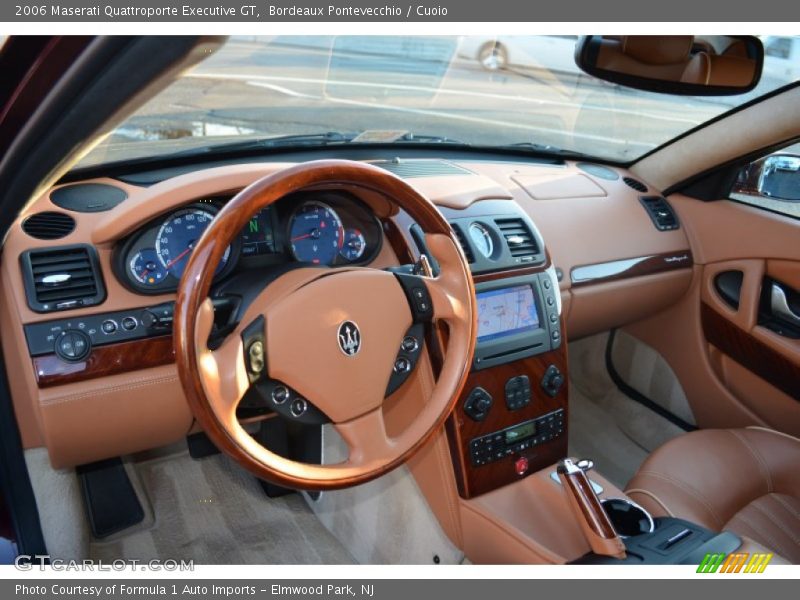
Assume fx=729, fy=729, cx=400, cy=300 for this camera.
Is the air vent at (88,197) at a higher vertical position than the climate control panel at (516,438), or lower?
higher

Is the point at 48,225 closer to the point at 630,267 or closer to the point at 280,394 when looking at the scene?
the point at 280,394

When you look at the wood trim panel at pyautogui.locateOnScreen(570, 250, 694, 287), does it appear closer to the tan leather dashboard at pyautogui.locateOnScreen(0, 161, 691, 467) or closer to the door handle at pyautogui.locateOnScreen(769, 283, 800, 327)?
the tan leather dashboard at pyautogui.locateOnScreen(0, 161, 691, 467)

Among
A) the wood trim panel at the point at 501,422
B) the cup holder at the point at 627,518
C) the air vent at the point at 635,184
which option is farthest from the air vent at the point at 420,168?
the cup holder at the point at 627,518

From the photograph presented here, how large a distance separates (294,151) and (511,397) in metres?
1.01

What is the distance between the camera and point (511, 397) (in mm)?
2104

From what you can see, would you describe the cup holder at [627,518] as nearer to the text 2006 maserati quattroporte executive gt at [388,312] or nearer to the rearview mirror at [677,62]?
the text 2006 maserati quattroporte executive gt at [388,312]

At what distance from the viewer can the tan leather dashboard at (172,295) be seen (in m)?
1.63

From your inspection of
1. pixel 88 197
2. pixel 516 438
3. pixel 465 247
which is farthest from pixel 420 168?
pixel 88 197

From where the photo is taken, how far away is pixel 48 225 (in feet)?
5.74

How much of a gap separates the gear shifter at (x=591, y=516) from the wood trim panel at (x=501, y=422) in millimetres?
307

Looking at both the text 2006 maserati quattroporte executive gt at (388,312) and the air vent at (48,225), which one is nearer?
the text 2006 maserati quattroporte executive gt at (388,312)

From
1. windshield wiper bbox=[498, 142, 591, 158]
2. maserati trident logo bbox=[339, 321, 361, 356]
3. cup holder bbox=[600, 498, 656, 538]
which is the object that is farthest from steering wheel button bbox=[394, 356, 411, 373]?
windshield wiper bbox=[498, 142, 591, 158]

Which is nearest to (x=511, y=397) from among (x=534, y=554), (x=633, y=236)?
(x=534, y=554)

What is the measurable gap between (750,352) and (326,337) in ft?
6.18
